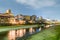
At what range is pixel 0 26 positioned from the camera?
52594 mm

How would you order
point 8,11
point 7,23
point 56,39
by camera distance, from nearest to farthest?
point 56,39
point 7,23
point 8,11

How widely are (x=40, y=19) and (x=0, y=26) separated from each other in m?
63.6

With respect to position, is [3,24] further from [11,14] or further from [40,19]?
[40,19]

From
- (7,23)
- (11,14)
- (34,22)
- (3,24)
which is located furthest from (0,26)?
(34,22)

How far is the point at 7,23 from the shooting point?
60.4 metres

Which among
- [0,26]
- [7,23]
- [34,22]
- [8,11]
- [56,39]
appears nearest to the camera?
[56,39]

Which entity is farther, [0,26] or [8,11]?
[8,11]

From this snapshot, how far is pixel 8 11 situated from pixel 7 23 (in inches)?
792

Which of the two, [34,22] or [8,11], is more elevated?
[8,11]

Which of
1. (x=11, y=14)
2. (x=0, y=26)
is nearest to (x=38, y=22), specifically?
(x=11, y=14)

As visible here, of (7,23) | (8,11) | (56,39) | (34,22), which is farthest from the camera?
(34,22)

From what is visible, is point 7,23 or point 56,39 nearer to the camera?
point 56,39

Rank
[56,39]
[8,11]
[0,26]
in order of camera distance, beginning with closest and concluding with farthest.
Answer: [56,39] → [0,26] → [8,11]

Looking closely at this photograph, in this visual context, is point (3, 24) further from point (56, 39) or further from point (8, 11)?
point (56, 39)
